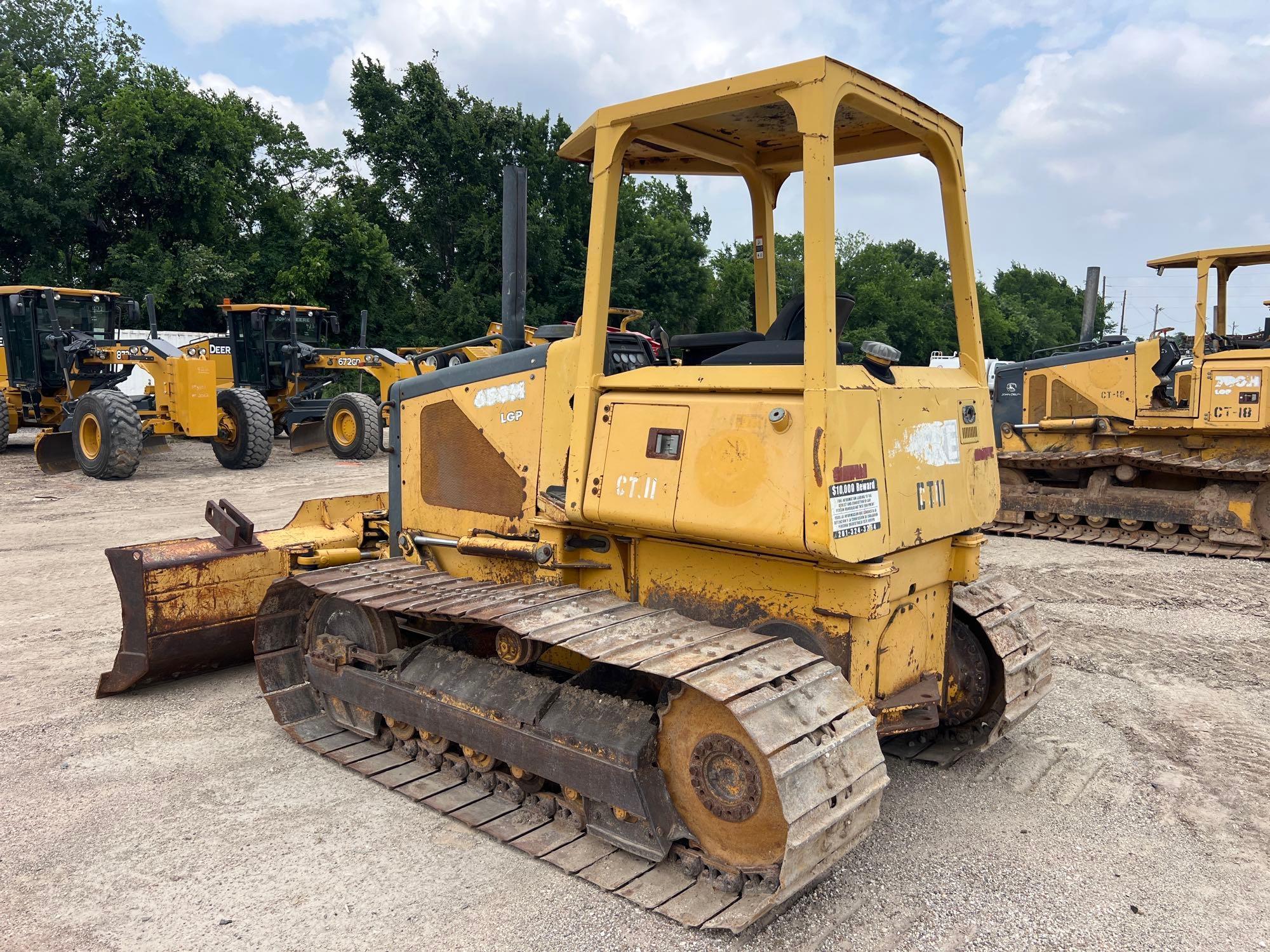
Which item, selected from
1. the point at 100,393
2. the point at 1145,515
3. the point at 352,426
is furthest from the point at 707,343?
the point at 352,426

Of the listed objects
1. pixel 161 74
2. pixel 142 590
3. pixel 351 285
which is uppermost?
pixel 161 74

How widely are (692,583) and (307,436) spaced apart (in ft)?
49.1

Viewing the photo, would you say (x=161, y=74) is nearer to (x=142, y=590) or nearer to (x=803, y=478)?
(x=142, y=590)

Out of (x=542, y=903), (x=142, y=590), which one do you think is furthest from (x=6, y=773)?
(x=542, y=903)

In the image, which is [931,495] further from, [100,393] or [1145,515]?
[100,393]

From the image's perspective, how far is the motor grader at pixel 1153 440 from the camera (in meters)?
9.60

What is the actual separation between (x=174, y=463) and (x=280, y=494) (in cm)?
395

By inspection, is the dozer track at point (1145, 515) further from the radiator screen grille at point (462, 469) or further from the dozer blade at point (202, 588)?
the dozer blade at point (202, 588)

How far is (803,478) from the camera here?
3197mm

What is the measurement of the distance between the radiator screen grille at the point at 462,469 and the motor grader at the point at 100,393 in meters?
10.2

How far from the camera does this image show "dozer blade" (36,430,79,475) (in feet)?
44.8

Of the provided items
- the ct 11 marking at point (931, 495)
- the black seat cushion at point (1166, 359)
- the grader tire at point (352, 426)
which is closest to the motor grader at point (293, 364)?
the grader tire at point (352, 426)

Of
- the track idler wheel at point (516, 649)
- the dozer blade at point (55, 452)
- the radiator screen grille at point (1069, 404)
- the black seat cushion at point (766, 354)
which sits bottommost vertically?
the track idler wheel at point (516, 649)

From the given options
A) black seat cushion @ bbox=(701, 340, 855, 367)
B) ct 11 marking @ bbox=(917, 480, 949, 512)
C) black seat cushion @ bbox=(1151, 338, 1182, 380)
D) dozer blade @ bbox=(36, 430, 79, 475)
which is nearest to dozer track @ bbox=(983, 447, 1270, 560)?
black seat cushion @ bbox=(1151, 338, 1182, 380)
